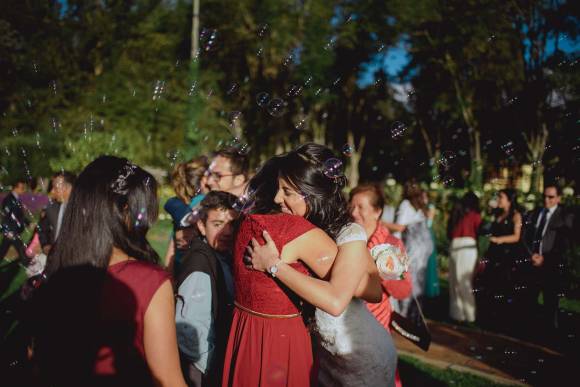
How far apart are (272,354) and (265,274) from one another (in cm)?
41

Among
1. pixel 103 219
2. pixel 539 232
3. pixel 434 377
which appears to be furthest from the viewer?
pixel 539 232

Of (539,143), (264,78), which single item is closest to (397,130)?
(539,143)

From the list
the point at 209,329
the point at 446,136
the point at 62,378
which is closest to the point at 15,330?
the point at 209,329

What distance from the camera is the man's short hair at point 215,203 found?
2.86 m

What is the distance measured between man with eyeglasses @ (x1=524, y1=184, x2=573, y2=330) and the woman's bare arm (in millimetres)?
6036

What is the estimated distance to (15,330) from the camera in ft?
17.5

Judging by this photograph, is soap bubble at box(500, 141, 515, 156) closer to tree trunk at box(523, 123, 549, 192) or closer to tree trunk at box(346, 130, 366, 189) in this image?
tree trunk at box(523, 123, 549, 192)

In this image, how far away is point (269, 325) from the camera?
86.7 inches

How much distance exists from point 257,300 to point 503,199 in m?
5.86

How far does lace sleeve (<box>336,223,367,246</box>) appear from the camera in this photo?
2.22 meters

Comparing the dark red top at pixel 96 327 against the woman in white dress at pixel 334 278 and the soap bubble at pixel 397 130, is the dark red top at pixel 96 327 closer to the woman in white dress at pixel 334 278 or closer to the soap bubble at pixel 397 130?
the woman in white dress at pixel 334 278

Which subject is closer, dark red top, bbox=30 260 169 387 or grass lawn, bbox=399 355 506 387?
dark red top, bbox=30 260 169 387

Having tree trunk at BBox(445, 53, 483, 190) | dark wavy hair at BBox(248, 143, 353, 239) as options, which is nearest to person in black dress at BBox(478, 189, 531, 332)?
dark wavy hair at BBox(248, 143, 353, 239)

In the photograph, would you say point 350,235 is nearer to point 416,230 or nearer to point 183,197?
point 183,197
